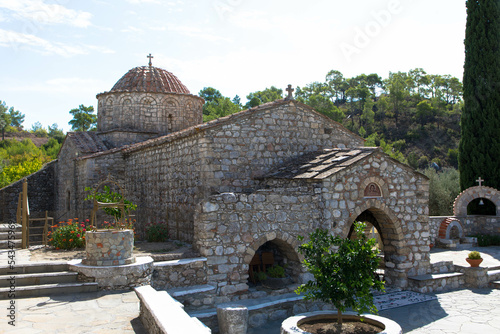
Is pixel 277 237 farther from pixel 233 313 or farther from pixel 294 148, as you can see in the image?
pixel 294 148

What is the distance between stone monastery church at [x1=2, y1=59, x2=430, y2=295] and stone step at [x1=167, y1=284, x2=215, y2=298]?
10.6 inches

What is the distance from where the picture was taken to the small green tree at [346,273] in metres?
6.36

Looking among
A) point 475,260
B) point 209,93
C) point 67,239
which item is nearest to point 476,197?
point 475,260

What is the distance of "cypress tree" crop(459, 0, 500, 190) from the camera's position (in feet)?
62.1

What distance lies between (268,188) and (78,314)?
6053 mm

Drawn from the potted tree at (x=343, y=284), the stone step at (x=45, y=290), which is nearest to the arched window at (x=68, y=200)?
the stone step at (x=45, y=290)

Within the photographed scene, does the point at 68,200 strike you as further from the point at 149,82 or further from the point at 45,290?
the point at 45,290

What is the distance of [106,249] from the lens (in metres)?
7.33

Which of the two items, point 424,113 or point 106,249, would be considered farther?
point 424,113

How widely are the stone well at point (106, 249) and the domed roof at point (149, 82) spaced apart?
1149 cm

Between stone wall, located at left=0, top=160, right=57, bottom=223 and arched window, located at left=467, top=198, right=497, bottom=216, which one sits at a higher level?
stone wall, located at left=0, top=160, right=57, bottom=223

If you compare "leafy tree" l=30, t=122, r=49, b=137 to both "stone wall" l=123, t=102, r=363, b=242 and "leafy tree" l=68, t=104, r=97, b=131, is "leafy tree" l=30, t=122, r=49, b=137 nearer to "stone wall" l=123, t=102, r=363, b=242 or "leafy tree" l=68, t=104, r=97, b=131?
"leafy tree" l=68, t=104, r=97, b=131

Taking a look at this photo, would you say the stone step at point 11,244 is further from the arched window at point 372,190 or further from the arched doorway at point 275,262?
the arched window at point 372,190

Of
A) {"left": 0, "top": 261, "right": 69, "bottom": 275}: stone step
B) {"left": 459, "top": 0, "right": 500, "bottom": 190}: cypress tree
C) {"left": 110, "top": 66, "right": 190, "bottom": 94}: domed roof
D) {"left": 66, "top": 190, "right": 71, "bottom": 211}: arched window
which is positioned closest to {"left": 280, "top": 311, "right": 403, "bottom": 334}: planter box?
{"left": 0, "top": 261, "right": 69, "bottom": 275}: stone step
